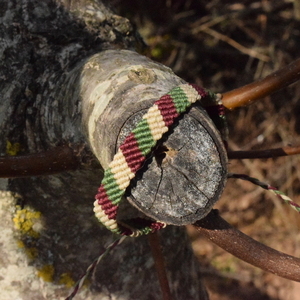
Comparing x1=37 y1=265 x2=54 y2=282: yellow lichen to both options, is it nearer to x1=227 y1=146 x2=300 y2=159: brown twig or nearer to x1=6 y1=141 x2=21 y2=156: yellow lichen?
x1=6 y1=141 x2=21 y2=156: yellow lichen

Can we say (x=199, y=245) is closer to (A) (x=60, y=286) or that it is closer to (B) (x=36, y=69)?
(A) (x=60, y=286)

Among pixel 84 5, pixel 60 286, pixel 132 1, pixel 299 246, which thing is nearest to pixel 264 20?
pixel 132 1

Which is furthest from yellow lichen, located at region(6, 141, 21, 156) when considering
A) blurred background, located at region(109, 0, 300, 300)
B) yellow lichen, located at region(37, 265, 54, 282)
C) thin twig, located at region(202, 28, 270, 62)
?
thin twig, located at region(202, 28, 270, 62)

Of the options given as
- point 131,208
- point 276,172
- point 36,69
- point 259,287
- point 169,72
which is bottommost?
point 259,287

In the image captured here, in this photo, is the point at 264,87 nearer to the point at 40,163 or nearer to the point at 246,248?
the point at 246,248

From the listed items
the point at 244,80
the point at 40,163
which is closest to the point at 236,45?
the point at 244,80
